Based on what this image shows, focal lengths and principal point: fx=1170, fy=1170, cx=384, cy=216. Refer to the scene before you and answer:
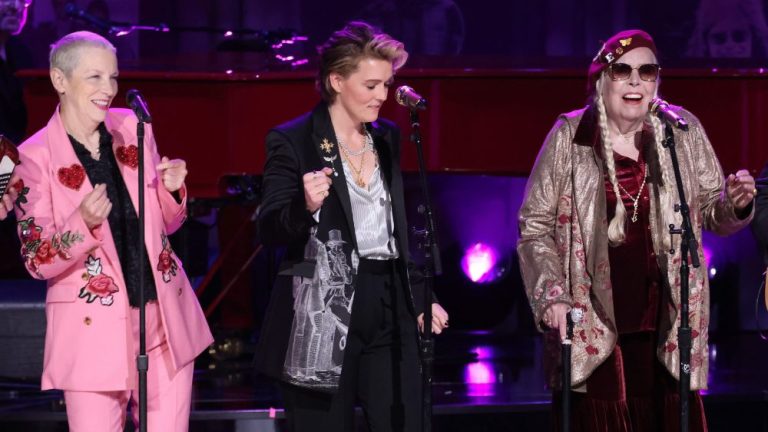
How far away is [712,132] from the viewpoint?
5914mm

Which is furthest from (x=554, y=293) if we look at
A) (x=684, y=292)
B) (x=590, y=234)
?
(x=684, y=292)

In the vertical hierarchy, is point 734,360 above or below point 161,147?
Answer: below

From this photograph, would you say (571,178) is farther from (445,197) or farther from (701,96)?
(445,197)

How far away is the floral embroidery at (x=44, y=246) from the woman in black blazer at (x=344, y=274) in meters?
0.60

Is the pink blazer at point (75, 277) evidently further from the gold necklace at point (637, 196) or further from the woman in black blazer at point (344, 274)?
the gold necklace at point (637, 196)

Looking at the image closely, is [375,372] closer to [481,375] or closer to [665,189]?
[665,189]

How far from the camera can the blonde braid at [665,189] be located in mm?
3840

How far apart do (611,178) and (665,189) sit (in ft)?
0.59

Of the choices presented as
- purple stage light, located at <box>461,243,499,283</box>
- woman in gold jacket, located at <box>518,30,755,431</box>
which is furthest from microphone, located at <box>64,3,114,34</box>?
woman in gold jacket, located at <box>518,30,755,431</box>

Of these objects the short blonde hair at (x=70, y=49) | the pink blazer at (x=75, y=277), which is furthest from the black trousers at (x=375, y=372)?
the short blonde hair at (x=70, y=49)

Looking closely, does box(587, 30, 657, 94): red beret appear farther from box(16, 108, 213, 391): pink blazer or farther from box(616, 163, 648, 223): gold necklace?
box(16, 108, 213, 391): pink blazer

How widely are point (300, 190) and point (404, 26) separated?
5370 millimetres

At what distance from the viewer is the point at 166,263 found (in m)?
3.78

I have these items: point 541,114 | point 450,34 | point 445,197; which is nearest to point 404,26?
point 450,34
